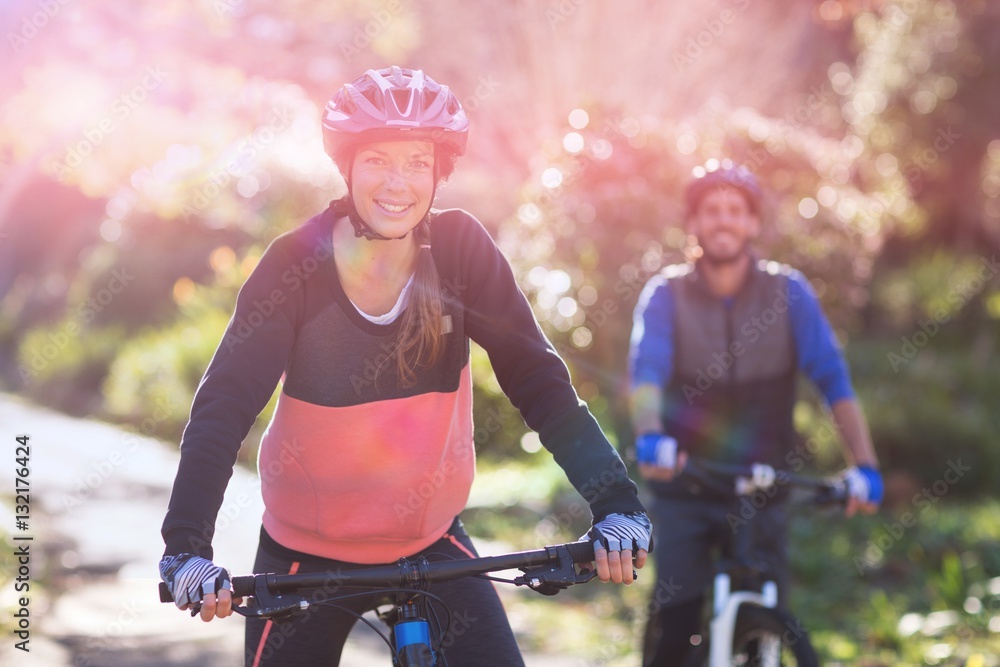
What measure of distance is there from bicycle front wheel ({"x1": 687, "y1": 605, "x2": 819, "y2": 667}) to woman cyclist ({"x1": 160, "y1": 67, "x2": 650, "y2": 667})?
1.24m

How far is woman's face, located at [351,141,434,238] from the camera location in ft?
8.55

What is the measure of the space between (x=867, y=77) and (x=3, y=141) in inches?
396

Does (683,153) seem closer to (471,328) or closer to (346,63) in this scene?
(471,328)

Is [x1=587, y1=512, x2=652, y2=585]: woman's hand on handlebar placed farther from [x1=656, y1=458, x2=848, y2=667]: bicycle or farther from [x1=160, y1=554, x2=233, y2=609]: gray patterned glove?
[x1=656, y1=458, x2=848, y2=667]: bicycle

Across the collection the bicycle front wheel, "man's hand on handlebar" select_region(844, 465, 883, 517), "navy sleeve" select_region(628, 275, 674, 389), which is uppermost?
"navy sleeve" select_region(628, 275, 674, 389)

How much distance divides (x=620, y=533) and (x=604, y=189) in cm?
534

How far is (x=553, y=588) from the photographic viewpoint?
2273 millimetres

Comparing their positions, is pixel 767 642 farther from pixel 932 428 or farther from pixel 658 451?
pixel 932 428

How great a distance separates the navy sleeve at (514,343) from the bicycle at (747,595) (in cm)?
126

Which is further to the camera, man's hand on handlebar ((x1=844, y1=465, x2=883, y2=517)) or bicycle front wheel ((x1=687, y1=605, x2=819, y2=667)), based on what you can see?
man's hand on handlebar ((x1=844, y1=465, x2=883, y2=517))

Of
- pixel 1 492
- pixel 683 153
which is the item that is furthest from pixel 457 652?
pixel 1 492

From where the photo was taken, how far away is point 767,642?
11.7 feet

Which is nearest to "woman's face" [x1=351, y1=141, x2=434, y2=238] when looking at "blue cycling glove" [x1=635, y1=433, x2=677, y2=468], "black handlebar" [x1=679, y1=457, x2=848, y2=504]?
"blue cycling glove" [x1=635, y1=433, x2=677, y2=468]

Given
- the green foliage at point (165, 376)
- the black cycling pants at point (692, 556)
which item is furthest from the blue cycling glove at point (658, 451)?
the green foliage at point (165, 376)
